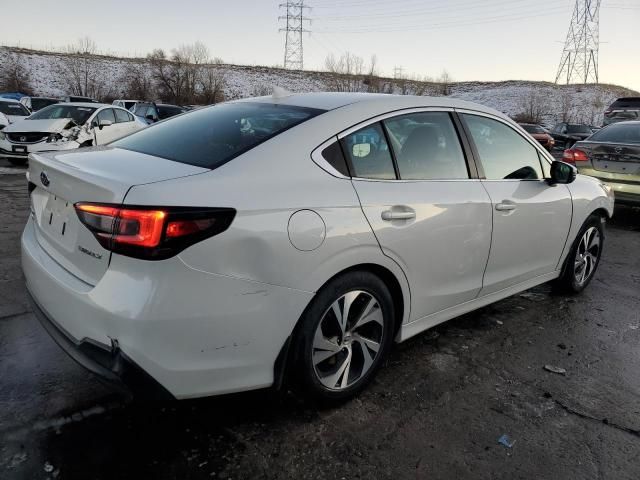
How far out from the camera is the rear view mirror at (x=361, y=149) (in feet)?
8.42

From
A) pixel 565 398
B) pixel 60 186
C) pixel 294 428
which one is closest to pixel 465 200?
pixel 565 398

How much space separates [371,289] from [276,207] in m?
0.73

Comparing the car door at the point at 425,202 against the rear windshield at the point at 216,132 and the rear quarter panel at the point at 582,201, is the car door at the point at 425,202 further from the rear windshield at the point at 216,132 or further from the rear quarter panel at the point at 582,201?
the rear quarter panel at the point at 582,201

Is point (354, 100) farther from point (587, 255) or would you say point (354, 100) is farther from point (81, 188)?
point (587, 255)

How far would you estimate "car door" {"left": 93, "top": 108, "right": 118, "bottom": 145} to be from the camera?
12.2 m

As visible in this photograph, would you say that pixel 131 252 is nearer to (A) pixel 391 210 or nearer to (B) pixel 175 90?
(A) pixel 391 210

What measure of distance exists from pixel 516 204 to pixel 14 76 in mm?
50906

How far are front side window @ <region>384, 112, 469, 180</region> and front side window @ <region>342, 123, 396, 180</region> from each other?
3.0 inches

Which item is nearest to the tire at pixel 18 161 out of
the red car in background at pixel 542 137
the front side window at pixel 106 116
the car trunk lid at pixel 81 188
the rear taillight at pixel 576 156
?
the front side window at pixel 106 116

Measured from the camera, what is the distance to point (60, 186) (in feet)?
7.56

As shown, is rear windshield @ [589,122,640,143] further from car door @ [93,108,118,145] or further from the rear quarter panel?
car door @ [93,108,118,145]

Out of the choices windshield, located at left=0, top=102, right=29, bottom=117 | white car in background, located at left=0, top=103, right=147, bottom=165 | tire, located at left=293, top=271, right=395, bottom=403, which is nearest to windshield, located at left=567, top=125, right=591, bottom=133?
white car in background, located at left=0, top=103, right=147, bottom=165

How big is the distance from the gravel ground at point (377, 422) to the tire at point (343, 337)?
0.16 m

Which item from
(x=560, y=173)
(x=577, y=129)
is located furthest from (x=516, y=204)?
(x=577, y=129)
